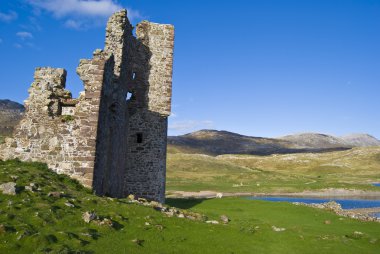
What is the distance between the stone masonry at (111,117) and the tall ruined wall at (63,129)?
50 millimetres

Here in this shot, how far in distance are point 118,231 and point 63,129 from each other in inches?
346

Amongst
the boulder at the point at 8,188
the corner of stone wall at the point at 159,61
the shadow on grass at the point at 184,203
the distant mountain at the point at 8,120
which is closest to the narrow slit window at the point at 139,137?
the corner of stone wall at the point at 159,61

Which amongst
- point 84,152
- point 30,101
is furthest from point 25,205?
point 30,101

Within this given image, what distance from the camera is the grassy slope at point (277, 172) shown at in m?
77.0

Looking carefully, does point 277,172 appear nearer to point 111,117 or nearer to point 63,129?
point 111,117

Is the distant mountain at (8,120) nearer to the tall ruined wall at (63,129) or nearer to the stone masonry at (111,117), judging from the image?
the stone masonry at (111,117)

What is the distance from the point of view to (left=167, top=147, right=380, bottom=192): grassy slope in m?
77.0

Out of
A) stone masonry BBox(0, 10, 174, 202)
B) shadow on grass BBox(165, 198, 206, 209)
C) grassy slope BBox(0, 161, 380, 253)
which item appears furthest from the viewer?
shadow on grass BBox(165, 198, 206, 209)

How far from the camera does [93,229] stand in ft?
40.1

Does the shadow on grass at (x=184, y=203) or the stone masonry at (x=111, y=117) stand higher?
the stone masonry at (x=111, y=117)

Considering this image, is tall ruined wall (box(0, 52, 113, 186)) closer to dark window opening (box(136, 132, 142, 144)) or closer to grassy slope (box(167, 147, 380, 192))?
dark window opening (box(136, 132, 142, 144))

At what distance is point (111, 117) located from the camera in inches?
894

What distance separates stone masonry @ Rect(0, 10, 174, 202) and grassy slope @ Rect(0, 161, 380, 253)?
53.0 inches

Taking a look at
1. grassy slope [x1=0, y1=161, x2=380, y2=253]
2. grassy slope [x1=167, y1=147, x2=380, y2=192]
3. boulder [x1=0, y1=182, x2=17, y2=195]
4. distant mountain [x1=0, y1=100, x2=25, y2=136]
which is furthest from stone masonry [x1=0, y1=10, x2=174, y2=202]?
distant mountain [x1=0, y1=100, x2=25, y2=136]
